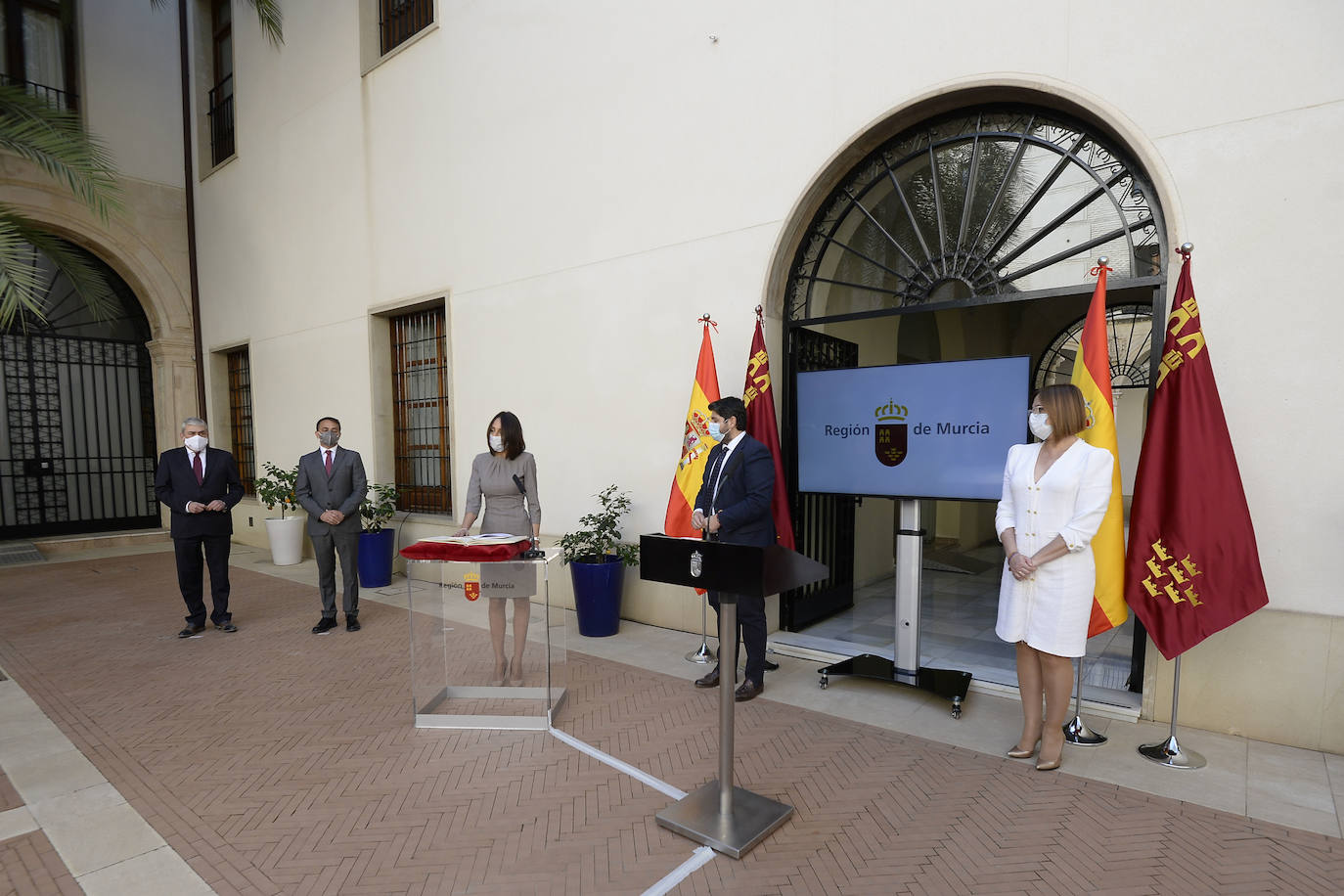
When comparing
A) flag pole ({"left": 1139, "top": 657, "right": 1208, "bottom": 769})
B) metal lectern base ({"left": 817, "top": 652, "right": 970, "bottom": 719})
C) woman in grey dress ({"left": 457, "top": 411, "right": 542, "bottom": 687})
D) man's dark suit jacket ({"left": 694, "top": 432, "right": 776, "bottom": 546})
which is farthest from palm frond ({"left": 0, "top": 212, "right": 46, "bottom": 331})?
flag pole ({"left": 1139, "top": 657, "right": 1208, "bottom": 769})

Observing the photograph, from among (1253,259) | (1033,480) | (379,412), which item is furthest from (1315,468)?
(379,412)

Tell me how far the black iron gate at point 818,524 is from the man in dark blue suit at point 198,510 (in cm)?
480

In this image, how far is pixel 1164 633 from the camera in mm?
3648

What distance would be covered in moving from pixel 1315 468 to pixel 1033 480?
1.52 m

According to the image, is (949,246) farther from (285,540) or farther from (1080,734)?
(285,540)

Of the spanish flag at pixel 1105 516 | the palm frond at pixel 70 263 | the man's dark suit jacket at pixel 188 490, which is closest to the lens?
the spanish flag at pixel 1105 516

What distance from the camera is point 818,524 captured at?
19.5ft

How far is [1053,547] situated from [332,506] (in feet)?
18.5

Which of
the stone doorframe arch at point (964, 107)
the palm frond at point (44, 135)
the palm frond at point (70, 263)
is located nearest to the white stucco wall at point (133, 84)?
the palm frond at point (70, 263)

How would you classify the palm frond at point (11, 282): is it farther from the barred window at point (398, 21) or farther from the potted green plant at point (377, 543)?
the barred window at point (398, 21)

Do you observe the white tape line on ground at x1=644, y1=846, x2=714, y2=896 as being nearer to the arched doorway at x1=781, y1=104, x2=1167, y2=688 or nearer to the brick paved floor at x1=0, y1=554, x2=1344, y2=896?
the brick paved floor at x1=0, y1=554, x2=1344, y2=896

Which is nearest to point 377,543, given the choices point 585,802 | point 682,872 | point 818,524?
point 818,524

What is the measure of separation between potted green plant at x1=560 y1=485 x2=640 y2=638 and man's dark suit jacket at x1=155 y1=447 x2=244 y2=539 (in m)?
2.94

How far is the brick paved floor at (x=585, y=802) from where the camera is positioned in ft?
8.87
